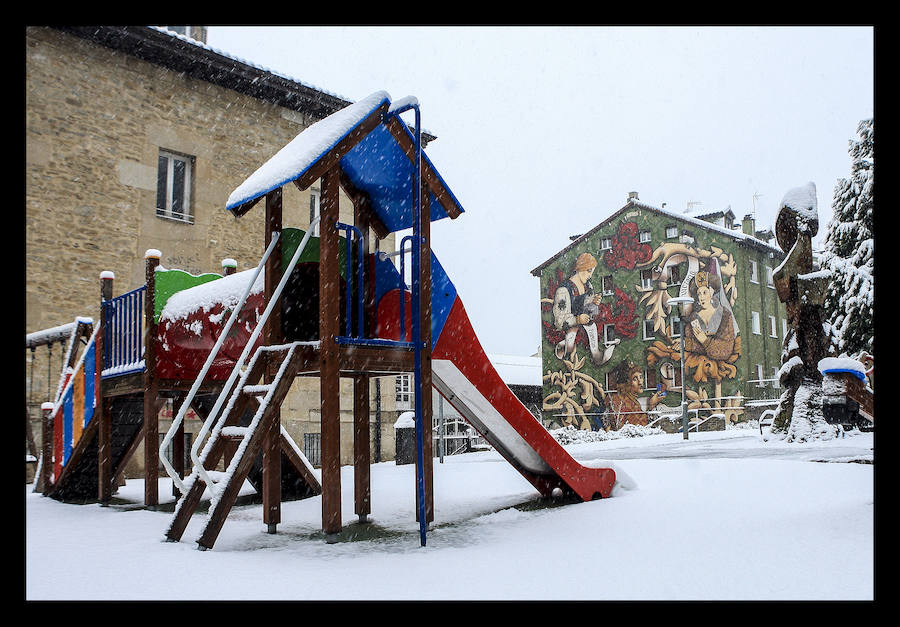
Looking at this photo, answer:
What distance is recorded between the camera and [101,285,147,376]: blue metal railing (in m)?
8.86

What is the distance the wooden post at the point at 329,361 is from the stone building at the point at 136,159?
6.92 m

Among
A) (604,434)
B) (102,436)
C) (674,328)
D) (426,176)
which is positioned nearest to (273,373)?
(426,176)

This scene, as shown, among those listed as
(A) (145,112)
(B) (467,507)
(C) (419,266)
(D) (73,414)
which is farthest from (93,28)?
(B) (467,507)


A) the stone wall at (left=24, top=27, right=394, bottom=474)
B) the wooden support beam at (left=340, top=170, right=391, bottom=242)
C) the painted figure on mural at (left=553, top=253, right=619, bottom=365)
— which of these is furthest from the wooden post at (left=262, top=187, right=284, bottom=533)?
the painted figure on mural at (left=553, top=253, right=619, bottom=365)

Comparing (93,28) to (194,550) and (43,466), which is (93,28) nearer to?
(43,466)

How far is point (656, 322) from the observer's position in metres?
32.3

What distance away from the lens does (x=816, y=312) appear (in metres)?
11.0

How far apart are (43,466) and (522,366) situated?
1285 inches

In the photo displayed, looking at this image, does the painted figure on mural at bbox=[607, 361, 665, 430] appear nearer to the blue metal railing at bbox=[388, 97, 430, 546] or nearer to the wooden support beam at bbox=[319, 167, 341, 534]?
the blue metal railing at bbox=[388, 97, 430, 546]

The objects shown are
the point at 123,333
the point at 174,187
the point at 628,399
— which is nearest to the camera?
the point at 123,333

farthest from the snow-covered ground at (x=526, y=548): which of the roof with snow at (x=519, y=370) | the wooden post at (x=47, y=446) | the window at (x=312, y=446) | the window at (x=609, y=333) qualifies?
the roof with snow at (x=519, y=370)

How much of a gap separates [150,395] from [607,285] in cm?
2817

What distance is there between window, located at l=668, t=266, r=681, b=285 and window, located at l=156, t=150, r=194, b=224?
2335 centimetres

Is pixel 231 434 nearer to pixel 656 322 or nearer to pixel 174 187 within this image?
pixel 174 187
